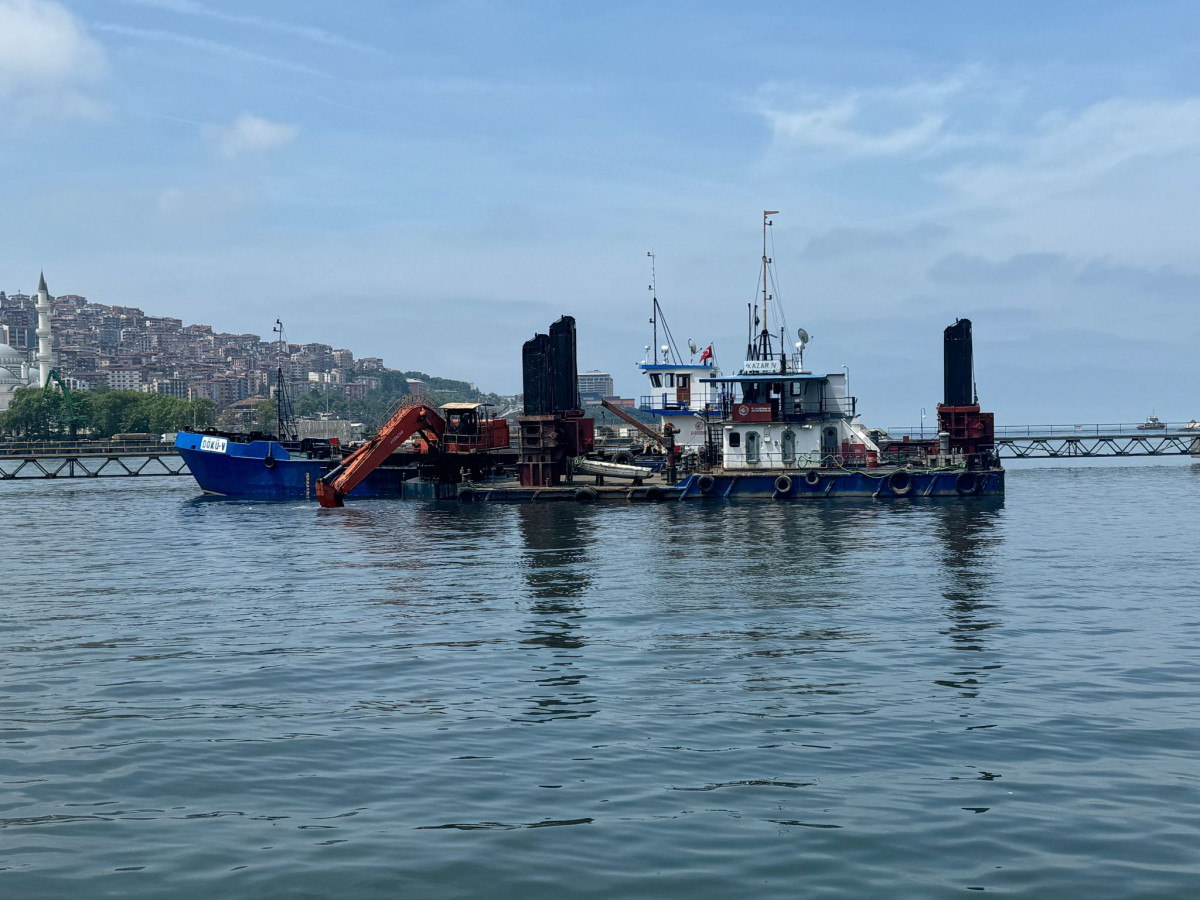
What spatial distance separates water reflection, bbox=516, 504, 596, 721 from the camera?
17.5 metres

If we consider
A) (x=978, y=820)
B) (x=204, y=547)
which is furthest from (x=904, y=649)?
(x=204, y=547)

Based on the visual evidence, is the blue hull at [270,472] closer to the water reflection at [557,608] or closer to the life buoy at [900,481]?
the water reflection at [557,608]

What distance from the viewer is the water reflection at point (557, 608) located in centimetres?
1750

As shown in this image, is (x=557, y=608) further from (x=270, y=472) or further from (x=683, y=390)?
(x=683, y=390)

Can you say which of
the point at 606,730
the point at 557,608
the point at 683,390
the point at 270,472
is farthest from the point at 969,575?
the point at 270,472

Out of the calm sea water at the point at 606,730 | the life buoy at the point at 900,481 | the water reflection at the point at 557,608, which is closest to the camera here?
the calm sea water at the point at 606,730

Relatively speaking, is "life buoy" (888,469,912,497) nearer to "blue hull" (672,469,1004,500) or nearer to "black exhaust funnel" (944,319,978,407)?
"blue hull" (672,469,1004,500)

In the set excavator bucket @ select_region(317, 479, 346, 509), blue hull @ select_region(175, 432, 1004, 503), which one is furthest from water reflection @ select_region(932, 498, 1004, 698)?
excavator bucket @ select_region(317, 479, 346, 509)

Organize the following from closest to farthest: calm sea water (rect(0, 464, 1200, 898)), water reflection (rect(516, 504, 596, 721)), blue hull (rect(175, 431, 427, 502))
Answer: calm sea water (rect(0, 464, 1200, 898)) < water reflection (rect(516, 504, 596, 721)) < blue hull (rect(175, 431, 427, 502))

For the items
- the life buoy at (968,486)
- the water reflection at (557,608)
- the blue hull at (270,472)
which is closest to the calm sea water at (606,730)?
the water reflection at (557,608)

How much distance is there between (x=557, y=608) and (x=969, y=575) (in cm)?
1234

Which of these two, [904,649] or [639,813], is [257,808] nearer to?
[639,813]

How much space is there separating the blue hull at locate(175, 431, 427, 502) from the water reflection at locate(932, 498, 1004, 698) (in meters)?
32.6

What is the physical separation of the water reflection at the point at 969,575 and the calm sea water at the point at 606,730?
0.17 m
